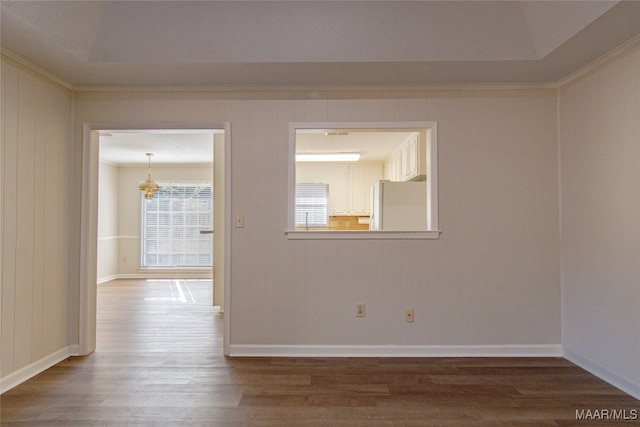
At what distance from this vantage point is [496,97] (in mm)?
3242

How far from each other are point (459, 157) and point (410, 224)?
103 cm

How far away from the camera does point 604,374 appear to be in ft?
8.95

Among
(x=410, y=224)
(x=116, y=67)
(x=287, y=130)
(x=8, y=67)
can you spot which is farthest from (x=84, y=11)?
(x=410, y=224)

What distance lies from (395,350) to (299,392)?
1005mm

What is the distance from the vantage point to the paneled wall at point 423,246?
3203mm

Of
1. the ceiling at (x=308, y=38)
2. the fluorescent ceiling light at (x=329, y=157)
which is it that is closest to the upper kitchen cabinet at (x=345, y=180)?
the fluorescent ceiling light at (x=329, y=157)

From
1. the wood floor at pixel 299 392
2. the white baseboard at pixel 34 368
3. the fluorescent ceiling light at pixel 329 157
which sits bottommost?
the wood floor at pixel 299 392

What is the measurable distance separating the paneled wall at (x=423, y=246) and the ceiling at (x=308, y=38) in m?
0.42

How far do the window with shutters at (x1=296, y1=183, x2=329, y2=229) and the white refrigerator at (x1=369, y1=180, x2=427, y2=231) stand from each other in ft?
10.6

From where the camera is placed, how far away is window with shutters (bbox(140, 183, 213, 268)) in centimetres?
793

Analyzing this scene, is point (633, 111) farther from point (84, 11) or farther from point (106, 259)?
point (106, 259)

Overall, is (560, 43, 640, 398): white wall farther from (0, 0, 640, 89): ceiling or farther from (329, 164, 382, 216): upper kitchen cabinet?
(329, 164, 382, 216): upper kitchen cabinet

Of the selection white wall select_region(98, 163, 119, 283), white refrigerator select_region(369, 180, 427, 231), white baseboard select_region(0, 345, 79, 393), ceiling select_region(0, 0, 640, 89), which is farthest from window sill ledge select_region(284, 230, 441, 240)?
white wall select_region(98, 163, 119, 283)

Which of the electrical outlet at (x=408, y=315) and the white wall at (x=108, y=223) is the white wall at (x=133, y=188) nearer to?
the white wall at (x=108, y=223)
